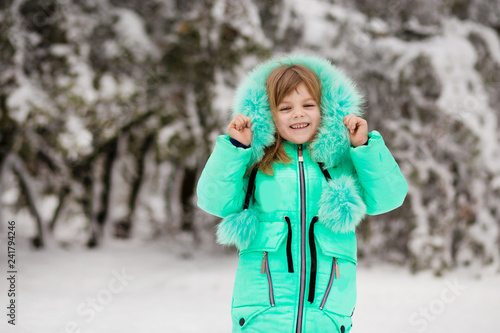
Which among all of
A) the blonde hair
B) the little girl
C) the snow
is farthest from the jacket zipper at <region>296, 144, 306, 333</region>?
the snow

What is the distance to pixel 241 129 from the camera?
1.87m

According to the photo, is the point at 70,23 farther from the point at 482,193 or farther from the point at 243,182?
the point at 482,193

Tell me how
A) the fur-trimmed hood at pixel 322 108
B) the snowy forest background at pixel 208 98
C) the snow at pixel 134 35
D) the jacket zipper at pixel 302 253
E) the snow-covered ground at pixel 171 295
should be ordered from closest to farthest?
the jacket zipper at pixel 302 253
the fur-trimmed hood at pixel 322 108
the snow-covered ground at pixel 171 295
the snowy forest background at pixel 208 98
the snow at pixel 134 35

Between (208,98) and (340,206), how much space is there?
149 inches

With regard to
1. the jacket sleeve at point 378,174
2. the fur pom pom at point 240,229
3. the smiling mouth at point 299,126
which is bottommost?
the fur pom pom at point 240,229

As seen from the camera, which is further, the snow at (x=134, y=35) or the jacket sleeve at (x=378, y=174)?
the snow at (x=134, y=35)

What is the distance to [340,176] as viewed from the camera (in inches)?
75.5

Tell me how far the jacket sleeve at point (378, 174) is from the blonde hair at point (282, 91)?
10.2 inches

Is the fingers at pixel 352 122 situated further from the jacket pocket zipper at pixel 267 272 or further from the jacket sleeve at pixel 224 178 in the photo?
the jacket pocket zipper at pixel 267 272

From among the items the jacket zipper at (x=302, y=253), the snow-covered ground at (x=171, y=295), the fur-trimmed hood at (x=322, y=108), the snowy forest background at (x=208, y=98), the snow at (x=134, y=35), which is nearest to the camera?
the jacket zipper at (x=302, y=253)

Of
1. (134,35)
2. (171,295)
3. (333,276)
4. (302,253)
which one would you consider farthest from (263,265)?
(134,35)

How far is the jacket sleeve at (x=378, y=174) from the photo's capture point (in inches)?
71.1

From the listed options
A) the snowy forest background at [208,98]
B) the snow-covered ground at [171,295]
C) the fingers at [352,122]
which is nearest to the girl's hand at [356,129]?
the fingers at [352,122]

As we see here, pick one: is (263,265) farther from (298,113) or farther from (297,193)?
(298,113)
